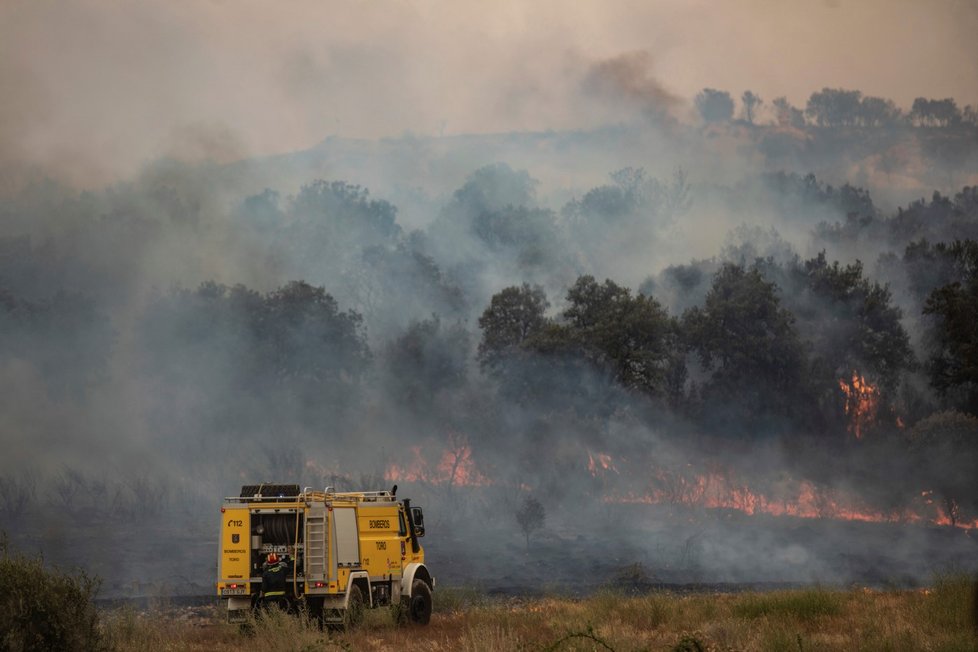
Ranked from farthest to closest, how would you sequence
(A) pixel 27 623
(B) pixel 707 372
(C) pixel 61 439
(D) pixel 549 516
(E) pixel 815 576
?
(B) pixel 707 372 < (C) pixel 61 439 < (D) pixel 549 516 < (E) pixel 815 576 < (A) pixel 27 623

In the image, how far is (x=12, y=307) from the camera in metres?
84.6

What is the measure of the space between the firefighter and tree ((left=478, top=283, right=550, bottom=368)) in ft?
168

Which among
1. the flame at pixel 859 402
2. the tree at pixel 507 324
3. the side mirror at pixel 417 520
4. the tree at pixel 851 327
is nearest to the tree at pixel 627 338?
the tree at pixel 507 324

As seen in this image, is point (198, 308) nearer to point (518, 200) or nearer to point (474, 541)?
point (474, 541)

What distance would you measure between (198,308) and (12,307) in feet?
45.2

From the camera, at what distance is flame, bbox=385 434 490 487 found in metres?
76.9

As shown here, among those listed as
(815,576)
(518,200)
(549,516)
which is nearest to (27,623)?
(815,576)

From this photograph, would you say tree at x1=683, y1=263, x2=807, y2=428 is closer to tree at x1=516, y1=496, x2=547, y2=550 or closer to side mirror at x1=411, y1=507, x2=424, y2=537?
tree at x1=516, y1=496, x2=547, y2=550

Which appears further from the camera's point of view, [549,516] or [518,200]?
[518,200]

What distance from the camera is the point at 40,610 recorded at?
18875 mm

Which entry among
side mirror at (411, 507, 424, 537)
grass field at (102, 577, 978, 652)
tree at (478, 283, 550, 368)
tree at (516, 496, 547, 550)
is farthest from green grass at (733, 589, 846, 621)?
tree at (478, 283, 550, 368)

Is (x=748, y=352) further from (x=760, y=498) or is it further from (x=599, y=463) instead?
(x=599, y=463)

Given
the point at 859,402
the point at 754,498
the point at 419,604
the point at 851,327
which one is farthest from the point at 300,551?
the point at 851,327

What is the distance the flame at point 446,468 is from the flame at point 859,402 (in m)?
25.3
